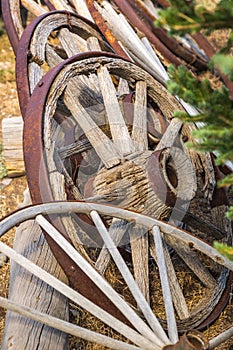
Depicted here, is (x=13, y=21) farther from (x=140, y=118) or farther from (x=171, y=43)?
(x=171, y=43)

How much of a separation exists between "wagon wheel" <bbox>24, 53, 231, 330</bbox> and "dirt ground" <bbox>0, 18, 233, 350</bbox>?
4.3 inches

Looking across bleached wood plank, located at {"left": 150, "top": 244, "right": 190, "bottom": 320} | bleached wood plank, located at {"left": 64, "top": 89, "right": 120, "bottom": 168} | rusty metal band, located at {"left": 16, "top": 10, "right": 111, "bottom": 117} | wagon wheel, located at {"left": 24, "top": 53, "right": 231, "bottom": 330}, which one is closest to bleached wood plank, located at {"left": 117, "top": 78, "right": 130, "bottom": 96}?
wagon wheel, located at {"left": 24, "top": 53, "right": 231, "bottom": 330}

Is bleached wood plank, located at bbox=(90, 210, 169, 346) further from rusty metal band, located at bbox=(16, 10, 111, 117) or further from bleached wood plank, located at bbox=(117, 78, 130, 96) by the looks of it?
bleached wood plank, located at bbox=(117, 78, 130, 96)

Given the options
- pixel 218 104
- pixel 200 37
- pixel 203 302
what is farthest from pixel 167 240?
pixel 200 37

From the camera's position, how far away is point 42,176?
2.72 metres

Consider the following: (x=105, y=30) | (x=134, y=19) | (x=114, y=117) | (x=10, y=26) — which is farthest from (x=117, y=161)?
(x=134, y=19)

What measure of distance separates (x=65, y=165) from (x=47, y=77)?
57 cm

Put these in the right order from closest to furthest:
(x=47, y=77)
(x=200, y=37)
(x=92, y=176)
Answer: (x=47, y=77) → (x=92, y=176) → (x=200, y=37)

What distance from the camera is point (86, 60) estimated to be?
3273 mm

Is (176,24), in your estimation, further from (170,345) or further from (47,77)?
(47,77)

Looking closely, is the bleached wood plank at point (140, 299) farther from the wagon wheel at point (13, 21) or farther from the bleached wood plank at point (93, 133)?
the wagon wheel at point (13, 21)

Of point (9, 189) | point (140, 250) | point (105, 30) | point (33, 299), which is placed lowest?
point (9, 189)

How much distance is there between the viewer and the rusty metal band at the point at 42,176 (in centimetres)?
247

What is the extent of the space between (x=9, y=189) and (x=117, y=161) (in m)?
1.64
